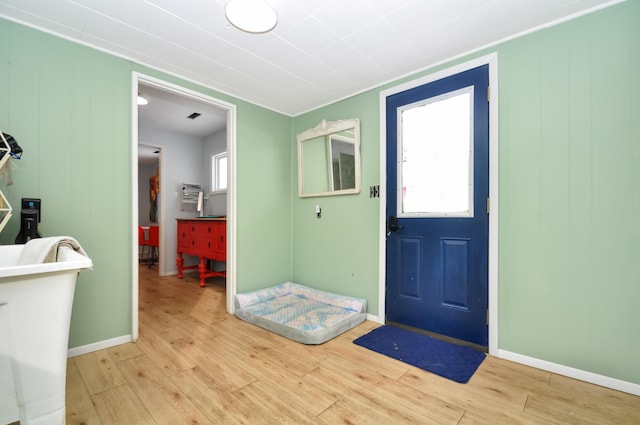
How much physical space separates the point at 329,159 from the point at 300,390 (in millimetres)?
2300

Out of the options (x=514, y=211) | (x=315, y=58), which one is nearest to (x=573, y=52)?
(x=514, y=211)

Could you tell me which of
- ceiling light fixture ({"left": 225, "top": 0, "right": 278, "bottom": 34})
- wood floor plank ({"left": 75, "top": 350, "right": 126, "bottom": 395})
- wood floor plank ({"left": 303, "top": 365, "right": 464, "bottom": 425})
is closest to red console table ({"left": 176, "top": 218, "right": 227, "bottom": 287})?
wood floor plank ({"left": 75, "top": 350, "right": 126, "bottom": 395})

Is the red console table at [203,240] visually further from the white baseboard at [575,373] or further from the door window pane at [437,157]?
the white baseboard at [575,373]

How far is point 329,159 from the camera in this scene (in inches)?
127

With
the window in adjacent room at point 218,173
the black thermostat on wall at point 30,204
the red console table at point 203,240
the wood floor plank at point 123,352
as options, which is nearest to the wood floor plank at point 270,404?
the wood floor plank at point 123,352

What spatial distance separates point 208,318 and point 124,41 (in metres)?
2.51

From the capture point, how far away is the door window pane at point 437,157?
2273 millimetres

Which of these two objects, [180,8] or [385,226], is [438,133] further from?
[180,8]

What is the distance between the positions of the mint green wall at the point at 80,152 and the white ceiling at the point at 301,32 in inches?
6.5

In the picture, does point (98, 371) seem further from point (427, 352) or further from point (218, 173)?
point (218, 173)

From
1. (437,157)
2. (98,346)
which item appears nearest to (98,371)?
(98,346)

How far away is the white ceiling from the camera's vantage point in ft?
5.77

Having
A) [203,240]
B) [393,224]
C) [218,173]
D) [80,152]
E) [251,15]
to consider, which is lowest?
[203,240]

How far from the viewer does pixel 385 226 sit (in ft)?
8.94
